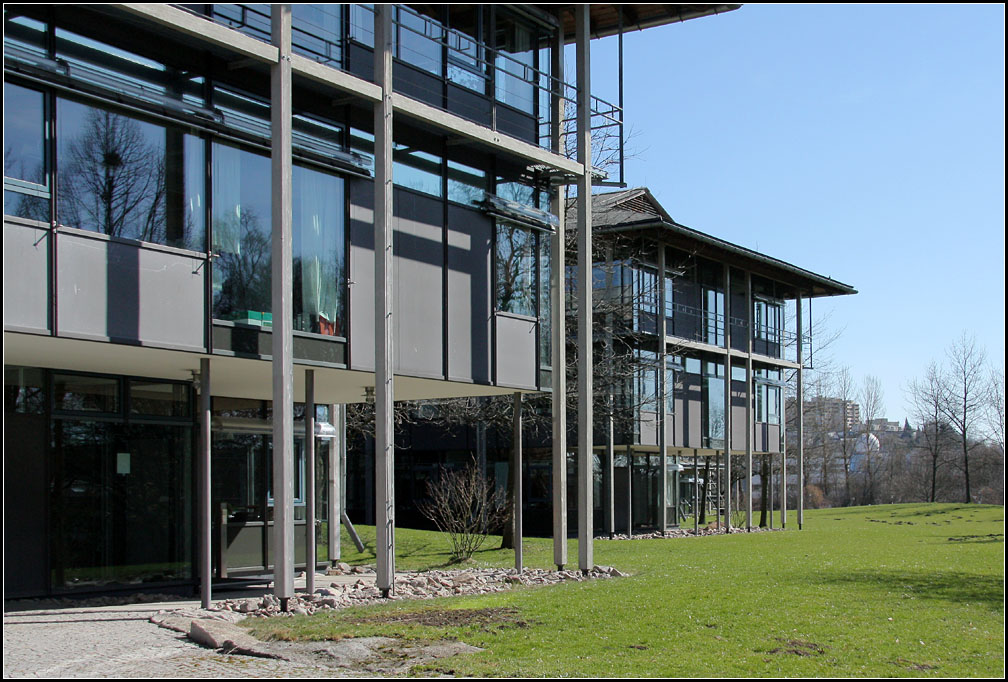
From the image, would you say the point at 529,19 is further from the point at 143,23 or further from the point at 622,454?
the point at 622,454

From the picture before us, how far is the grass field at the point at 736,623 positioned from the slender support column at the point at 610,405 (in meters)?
8.56

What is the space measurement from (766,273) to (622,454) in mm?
10123

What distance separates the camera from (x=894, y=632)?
1112cm

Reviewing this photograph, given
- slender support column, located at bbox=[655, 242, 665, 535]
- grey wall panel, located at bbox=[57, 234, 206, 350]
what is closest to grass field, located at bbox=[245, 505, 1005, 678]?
grey wall panel, located at bbox=[57, 234, 206, 350]

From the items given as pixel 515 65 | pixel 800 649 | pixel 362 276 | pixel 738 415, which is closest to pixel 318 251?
pixel 362 276

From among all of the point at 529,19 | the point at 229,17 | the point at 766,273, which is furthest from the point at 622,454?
the point at 229,17

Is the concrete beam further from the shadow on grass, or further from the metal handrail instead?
the shadow on grass

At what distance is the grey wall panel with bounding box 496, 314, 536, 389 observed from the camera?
1892cm

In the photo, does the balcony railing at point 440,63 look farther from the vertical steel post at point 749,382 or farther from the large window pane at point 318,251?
the vertical steel post at point 749,382

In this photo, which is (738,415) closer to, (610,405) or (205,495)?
(610,405)

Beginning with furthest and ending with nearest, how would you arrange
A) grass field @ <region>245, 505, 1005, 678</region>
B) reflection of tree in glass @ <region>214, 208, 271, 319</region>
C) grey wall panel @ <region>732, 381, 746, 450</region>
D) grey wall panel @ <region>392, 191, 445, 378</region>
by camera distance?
grey wall panel @ <region>732, 381, 746, 450</region> → grey wall panel @ <region>392, 191, 445, 378</region> → reflection of tree in glass @ <region>214, 208, 271, 319</region> → grass field @ <region>245, 505, 1005, 678</region>

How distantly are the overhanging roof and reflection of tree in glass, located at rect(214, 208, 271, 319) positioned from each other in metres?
16.5

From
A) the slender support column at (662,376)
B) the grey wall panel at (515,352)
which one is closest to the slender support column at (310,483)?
the grey wall panel at (515,352)

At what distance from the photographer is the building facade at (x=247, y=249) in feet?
41.7
